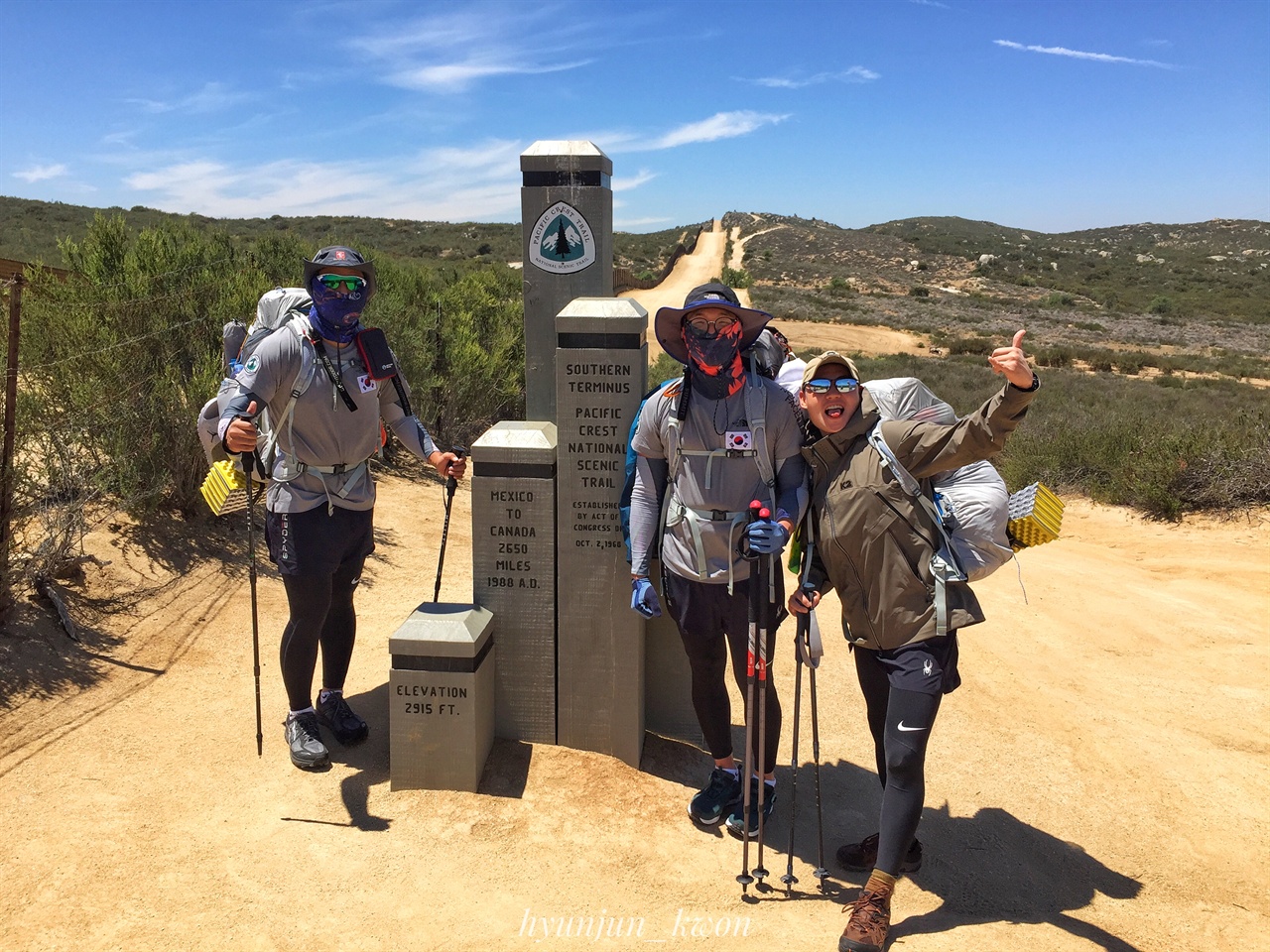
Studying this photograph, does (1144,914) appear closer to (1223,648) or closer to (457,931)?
(457,931)

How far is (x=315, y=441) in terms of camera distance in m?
3.76

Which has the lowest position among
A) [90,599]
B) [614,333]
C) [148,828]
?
[148,828]

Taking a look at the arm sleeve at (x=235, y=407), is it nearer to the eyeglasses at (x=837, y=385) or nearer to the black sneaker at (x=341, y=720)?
the black sneaker at (x=341, y=720)

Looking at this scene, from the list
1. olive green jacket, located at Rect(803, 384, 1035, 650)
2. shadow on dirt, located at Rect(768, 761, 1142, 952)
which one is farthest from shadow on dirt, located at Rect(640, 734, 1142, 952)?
olive green jacket, located at Rect(803, 384, 1035, 650)

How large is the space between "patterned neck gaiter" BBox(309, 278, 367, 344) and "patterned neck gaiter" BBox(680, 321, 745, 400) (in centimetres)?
140

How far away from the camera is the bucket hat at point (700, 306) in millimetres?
3230

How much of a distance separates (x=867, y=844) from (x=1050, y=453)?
822cm

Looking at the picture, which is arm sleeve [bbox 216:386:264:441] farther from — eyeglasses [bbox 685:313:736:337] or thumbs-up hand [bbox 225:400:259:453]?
eyeglasses [bbox 685:313:736:337]

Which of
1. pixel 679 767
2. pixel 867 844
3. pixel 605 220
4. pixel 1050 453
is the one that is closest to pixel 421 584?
pixel 679 767

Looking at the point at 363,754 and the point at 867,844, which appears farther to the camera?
the point at 363,754

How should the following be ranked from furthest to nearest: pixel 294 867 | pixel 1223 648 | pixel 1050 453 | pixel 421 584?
1. pixel 1050 453
2. pixel 421 584
3. pixel 1223 648
4. pixel 294 867

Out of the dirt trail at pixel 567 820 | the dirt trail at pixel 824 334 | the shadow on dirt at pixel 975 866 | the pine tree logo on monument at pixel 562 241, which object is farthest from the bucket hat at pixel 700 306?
the dirt trail at pixel 824 334

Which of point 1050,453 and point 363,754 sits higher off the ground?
point 1050,453

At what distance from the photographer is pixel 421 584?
684 centimetres
